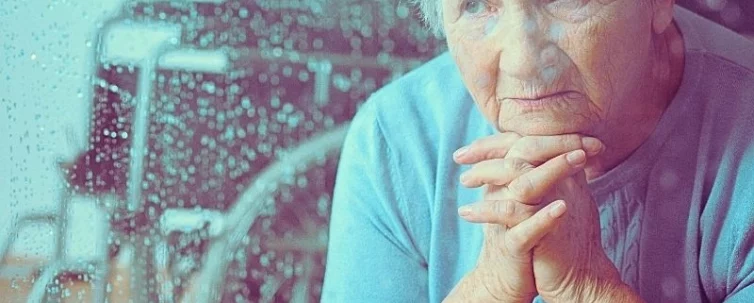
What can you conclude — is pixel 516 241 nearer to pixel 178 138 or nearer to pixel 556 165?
pixel 556 165

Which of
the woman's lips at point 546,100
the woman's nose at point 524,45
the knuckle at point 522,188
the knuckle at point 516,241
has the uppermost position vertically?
the woman's nose at point 524,45

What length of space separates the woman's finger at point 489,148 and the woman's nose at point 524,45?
4 cm

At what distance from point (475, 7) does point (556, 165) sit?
4.7 inches

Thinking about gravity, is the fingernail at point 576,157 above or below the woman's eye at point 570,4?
below

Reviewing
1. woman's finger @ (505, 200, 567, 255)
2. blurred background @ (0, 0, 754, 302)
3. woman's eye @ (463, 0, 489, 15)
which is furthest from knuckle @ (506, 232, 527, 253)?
blurred background @ (0, 0, 754, 302)

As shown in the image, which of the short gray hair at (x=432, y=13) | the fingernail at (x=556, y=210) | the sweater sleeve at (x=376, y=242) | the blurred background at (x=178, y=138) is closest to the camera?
the fingernail at (x=556, y=210)

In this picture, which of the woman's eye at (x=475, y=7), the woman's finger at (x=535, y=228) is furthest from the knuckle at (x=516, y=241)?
the woman's eye at (x=475, y=7)

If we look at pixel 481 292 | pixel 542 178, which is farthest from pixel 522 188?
pixel 481 292

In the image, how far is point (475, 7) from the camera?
1.83ft

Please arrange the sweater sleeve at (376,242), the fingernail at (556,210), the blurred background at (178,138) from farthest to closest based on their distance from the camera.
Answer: the blurred background at (178,138)
the sweater sleeve at (376,242)
the fingernail at (556,210)

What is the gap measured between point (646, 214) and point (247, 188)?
53 centimetres

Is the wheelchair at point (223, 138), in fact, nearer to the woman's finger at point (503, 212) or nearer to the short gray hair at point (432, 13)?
the short gray hair at point (432, 13)

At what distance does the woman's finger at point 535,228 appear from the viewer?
1.68 ft

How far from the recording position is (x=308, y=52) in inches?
39.6
